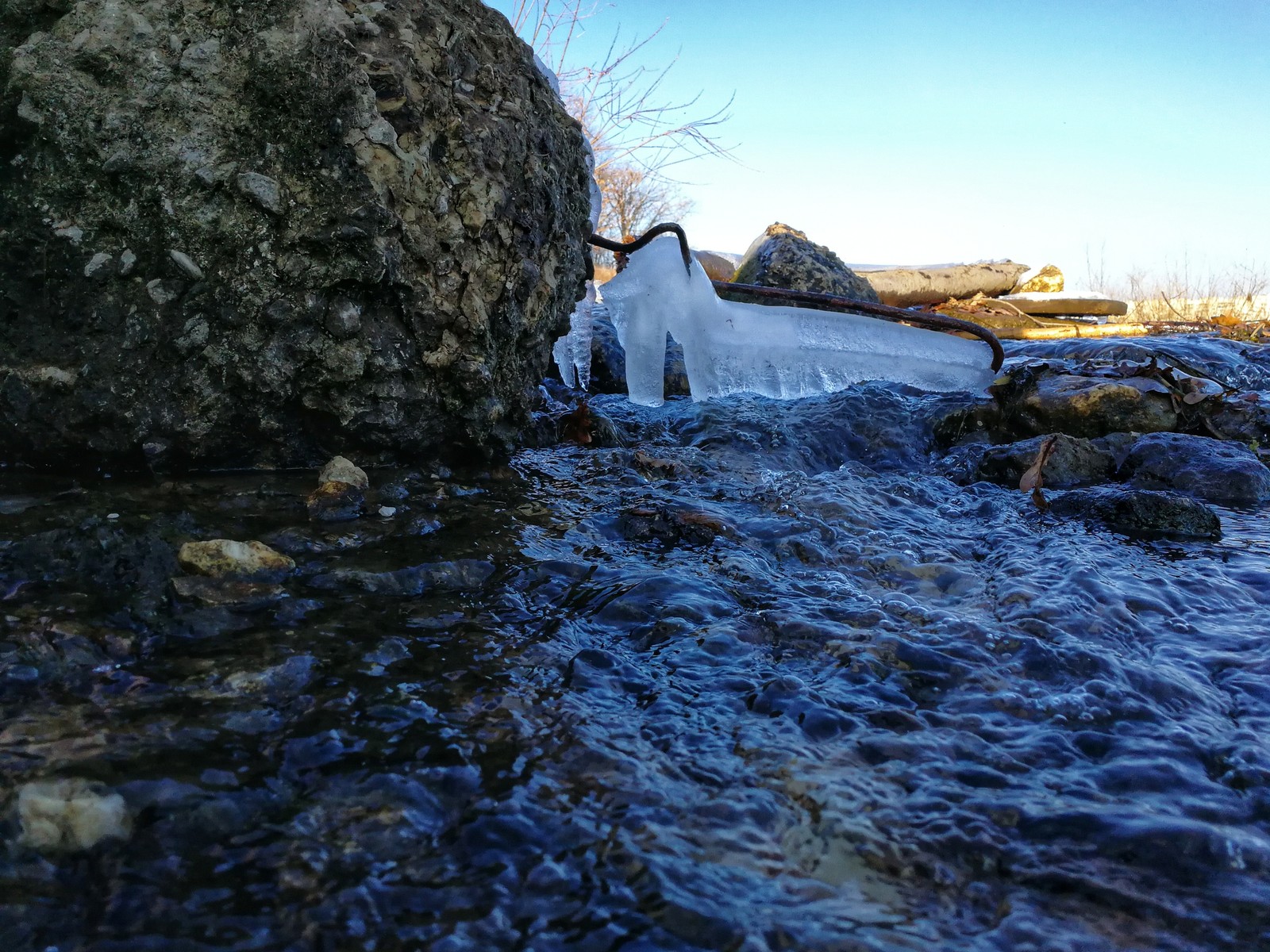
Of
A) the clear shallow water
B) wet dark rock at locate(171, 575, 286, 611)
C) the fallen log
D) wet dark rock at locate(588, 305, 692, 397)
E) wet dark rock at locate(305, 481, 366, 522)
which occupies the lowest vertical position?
the clear shallow water

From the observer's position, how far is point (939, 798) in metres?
1.40

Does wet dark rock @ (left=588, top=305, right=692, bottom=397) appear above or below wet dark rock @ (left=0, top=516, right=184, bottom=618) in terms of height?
above

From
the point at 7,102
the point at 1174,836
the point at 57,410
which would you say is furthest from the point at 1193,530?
the point at 7,102

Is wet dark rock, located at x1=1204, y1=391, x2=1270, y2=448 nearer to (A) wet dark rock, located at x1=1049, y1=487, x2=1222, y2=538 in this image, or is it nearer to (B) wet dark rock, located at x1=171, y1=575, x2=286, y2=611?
(A) wet dark rock, located at x1=1049, y1=487, x2=1222, y2=538

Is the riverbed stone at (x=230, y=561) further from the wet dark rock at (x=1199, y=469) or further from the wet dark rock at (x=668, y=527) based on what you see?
the wet dark rock at (x=1199, y=469)

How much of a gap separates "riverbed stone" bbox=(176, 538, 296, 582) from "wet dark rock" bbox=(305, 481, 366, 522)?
32 cm

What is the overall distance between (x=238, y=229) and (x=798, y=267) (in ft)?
19.1

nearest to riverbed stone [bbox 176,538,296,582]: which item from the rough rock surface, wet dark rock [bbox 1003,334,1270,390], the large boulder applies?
the large boulder

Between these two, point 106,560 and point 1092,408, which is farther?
point 1092,408

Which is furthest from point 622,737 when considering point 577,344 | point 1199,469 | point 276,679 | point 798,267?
point 798,267

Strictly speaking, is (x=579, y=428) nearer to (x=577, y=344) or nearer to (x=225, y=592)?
(x=577, y=344)

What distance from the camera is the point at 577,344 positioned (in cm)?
477

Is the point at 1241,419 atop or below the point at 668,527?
atop

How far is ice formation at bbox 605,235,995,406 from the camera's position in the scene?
438 cm
